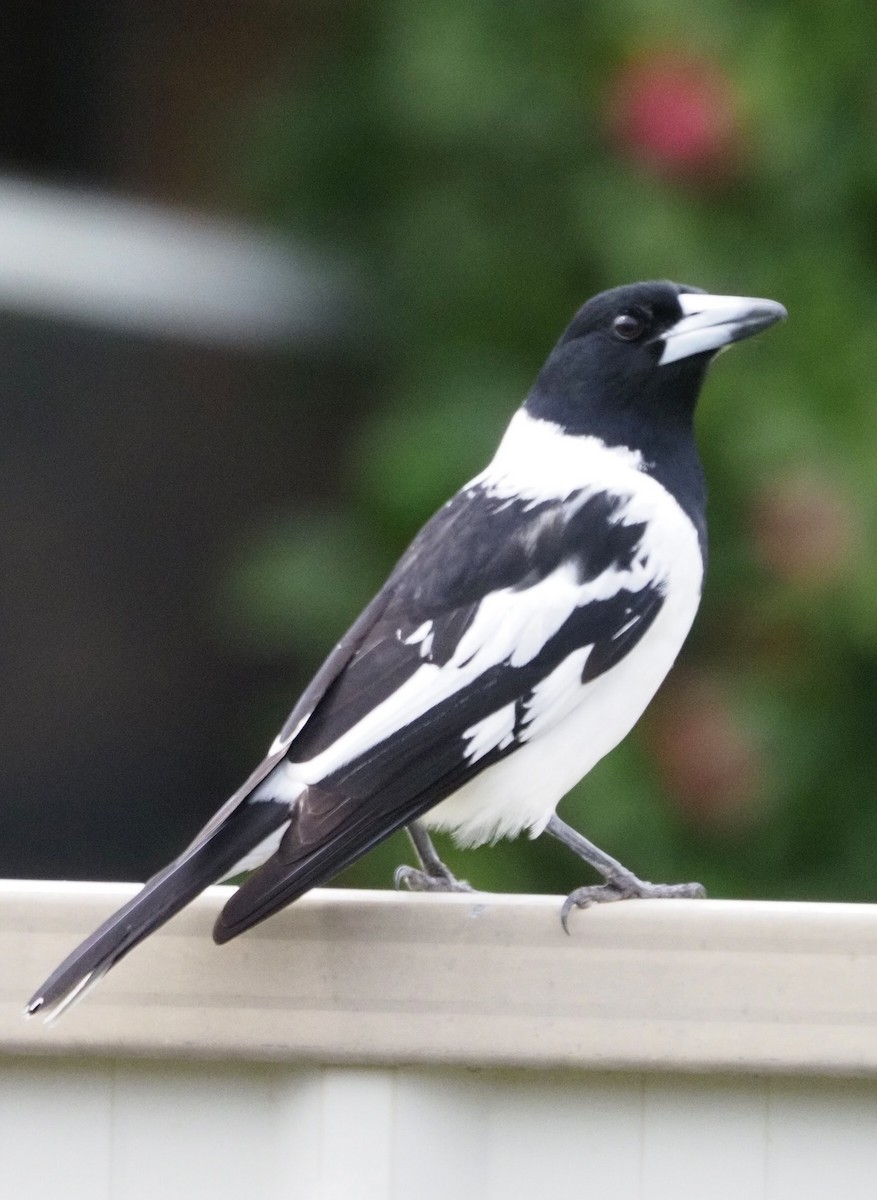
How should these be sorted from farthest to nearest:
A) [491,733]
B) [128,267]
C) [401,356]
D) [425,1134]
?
[128,267], [401,356], [491,733], [425,1134]

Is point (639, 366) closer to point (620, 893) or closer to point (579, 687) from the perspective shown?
point (579, 687)

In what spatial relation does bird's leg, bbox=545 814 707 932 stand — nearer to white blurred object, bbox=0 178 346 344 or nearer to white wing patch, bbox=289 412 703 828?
white wing patch, bbox=289 412 703 828

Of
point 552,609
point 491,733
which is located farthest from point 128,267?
point 491,733

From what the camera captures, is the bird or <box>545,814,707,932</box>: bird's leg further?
<box>545,814,707,932</box>: bird's leg

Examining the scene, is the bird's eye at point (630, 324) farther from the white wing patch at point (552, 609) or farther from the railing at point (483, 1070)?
the railing at point (483, 1070)

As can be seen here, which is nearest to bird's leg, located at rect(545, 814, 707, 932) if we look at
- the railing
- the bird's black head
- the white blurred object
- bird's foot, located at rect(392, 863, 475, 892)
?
bird's foot, located at rect(392, 863, 475, 892)

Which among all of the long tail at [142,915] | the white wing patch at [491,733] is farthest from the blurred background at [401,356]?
the long tail at [142,915]
